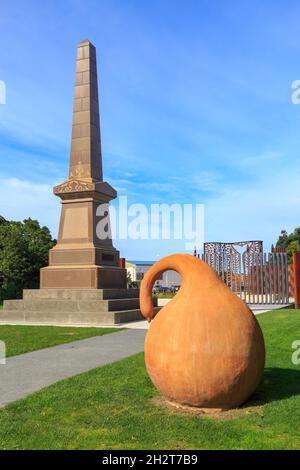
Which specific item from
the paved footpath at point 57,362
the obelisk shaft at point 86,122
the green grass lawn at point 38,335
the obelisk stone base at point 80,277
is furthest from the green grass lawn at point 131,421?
the obelisk shaft at point 86,122

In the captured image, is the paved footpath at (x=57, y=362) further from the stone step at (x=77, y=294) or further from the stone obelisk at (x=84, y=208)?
the stone obelisk at (x=84, y=208)

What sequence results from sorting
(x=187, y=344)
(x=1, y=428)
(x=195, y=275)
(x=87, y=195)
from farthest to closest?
(x=87, y=195), (x=195, y=275), (x=187, y=344), (x=1, y=428)

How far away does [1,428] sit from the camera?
4664 millimetres

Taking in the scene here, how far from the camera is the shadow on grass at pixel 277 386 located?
5.74 m

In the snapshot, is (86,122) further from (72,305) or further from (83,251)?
(72,305)

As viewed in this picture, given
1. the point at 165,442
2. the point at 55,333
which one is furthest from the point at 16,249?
the point at 165,442

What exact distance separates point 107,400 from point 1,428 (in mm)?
1453

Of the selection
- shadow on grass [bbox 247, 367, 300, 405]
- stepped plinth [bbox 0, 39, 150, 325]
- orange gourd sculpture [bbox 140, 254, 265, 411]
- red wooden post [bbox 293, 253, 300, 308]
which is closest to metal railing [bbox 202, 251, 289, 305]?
red wooden post [bbox 293, 253, 300, 308]

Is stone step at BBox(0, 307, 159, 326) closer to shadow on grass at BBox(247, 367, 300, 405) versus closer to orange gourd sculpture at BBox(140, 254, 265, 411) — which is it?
shadow on grass at BBox(247, 367, 300, 405)

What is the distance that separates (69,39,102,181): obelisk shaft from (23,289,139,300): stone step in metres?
4.64

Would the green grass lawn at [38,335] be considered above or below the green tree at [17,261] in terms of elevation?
below

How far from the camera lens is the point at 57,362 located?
8.50 m

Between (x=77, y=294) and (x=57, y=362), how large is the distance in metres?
8.27
